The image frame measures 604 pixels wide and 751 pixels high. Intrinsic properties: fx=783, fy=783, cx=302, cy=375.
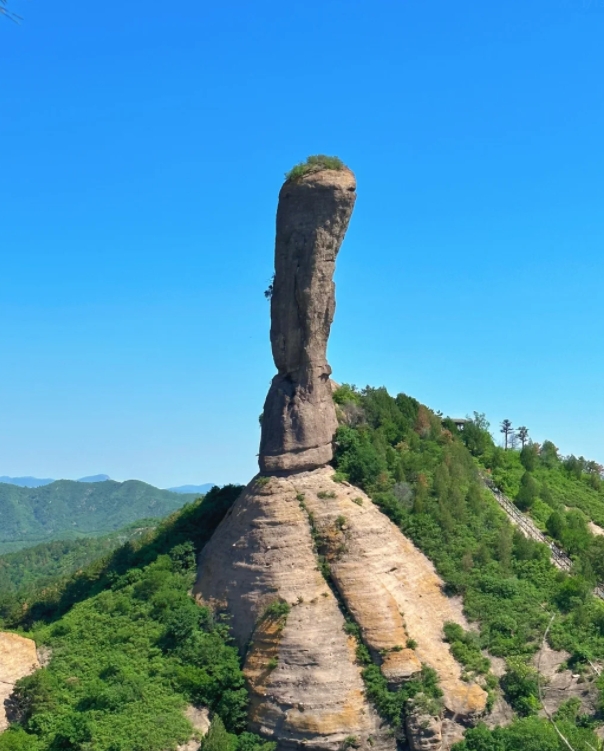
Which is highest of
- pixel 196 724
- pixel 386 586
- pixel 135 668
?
pixel 386 586

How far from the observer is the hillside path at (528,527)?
32281 millimetres

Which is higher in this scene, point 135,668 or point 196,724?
point 135,668

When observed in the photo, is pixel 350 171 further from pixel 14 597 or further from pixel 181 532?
pixel 14 597

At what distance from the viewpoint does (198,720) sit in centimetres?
2502

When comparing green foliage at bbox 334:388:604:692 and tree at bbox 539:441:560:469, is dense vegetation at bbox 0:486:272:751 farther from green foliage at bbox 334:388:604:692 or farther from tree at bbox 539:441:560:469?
tree at bbox 539:441:560:469

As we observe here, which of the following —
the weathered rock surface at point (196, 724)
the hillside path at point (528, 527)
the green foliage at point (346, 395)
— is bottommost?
the weathered rock surface at point (196, 724)

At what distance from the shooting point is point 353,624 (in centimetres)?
2597

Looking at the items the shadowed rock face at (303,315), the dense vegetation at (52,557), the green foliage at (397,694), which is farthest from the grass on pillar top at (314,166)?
the dense vegetation at (52,557)

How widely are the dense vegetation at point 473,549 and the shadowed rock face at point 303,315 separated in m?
1.94

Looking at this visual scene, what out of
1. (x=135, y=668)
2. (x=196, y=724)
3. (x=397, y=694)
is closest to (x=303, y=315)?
(x=397, y=694)

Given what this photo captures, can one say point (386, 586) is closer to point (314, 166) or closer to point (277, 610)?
point (277, 610)

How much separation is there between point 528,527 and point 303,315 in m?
14.4

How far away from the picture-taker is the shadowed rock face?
1173 inches

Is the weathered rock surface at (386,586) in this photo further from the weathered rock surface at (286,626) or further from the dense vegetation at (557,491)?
the dense vegetation at (557,491)
